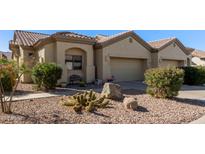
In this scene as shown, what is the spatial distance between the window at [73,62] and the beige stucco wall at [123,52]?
70.0 inches

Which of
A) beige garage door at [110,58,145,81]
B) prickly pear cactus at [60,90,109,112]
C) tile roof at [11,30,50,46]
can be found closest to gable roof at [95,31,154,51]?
beige garage door at [110,58,145,81]

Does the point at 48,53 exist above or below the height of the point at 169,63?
above

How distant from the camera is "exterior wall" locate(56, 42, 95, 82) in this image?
14.7 meters

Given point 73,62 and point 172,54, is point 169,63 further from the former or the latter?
point 73,62

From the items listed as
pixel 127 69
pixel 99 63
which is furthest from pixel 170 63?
pixel 99 63

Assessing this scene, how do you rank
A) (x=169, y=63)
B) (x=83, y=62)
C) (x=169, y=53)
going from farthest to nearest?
(x=169, y=63)
(x=169, y=53)
(x=83, y=62)

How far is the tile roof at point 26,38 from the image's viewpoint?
16.2m

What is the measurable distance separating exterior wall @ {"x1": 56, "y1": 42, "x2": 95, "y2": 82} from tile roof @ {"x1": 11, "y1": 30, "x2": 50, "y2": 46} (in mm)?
2844

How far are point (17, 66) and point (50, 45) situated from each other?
839cm

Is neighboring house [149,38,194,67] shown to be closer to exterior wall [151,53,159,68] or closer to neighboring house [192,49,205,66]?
exterior wall [151,53,159,68]

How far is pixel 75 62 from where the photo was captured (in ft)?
52.6

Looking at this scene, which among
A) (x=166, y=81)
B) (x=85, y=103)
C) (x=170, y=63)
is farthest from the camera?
(x=170, y=63)

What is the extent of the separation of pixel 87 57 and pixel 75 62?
1038mm
